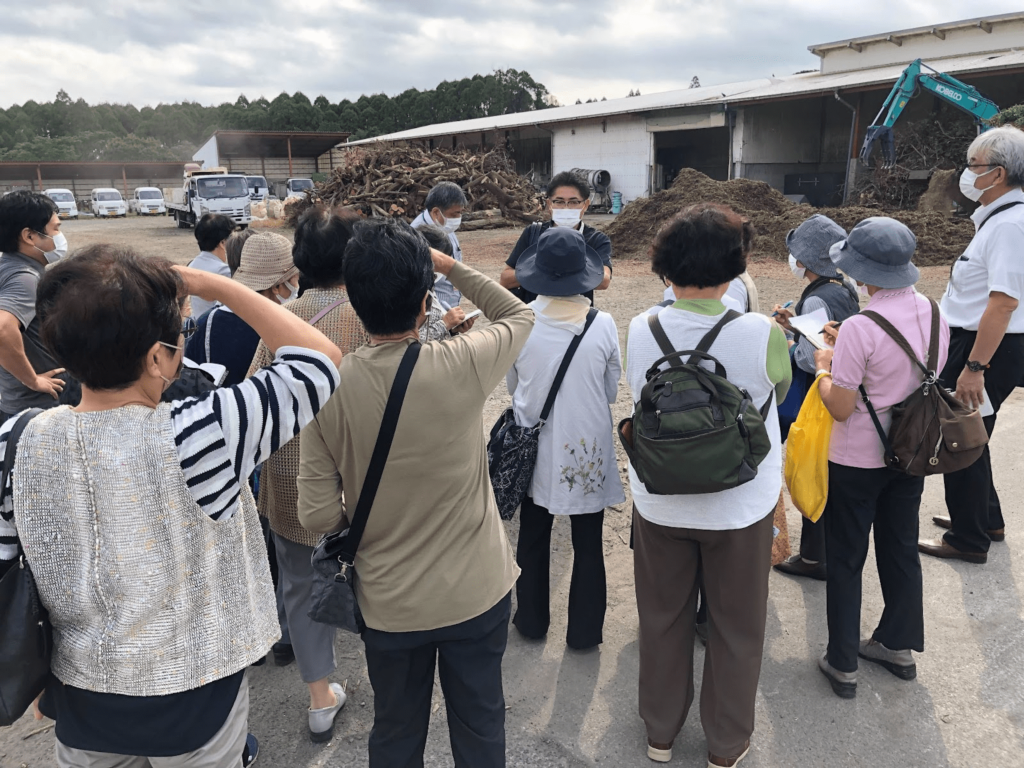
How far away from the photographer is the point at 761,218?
1569 cm

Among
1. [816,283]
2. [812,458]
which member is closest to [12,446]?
[812,458]

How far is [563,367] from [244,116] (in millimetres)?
77597

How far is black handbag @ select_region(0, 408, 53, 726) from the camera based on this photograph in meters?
1.35

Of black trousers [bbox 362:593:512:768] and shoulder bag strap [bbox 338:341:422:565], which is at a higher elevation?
shoulder bag strap [bbox 338:341:422:565]

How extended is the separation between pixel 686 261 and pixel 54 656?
6.48 feet

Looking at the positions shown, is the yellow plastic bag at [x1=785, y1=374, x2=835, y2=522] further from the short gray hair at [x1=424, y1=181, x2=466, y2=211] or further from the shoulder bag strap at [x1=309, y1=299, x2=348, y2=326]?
the short gray hair at [x1=424, y1=181, x2=466, y2=211]

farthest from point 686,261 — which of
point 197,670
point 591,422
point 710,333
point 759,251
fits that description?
point 759,251

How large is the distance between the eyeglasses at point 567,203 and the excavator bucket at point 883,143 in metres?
16.7

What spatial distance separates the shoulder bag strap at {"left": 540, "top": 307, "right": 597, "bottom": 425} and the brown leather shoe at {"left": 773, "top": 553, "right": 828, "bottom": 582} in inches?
66.8

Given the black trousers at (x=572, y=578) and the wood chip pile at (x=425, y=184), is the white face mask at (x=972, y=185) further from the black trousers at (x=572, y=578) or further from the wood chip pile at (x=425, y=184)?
the wood chip pile at (x=425, y=184)

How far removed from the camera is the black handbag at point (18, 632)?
4.42 ft

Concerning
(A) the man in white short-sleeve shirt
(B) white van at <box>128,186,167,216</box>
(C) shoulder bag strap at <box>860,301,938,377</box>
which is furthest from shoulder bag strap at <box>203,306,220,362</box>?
(B) white van at <box>128,186,167,216</box>

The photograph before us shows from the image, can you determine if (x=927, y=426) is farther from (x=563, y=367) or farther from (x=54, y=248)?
(x=54, y=248)

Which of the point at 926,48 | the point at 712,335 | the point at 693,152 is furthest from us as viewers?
the point at 693,152
